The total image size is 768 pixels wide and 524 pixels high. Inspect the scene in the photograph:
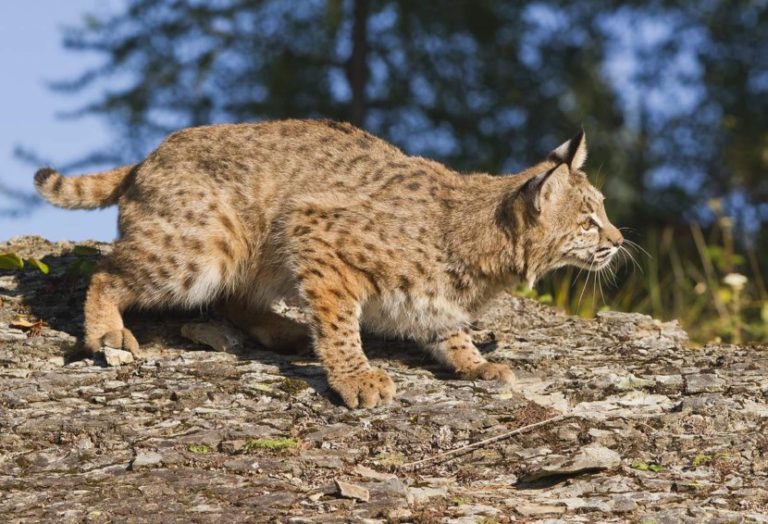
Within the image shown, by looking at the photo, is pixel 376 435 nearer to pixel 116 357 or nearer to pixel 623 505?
pixel 623 505

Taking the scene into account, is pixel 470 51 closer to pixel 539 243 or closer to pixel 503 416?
pixel 539 243

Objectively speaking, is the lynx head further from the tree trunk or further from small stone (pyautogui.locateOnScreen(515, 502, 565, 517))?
the tree trunk

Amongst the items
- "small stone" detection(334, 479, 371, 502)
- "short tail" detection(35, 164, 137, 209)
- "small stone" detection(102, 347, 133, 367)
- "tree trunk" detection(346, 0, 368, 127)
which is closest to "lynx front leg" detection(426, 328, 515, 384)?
"small stone" detection(334, 479, 371, 502)

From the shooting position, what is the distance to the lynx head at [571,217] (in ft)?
21.1

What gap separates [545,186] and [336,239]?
1.20m

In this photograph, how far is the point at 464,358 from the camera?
20.7ft

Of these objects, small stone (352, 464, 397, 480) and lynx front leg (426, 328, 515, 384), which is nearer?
small stone (352, 464, 397, 480)

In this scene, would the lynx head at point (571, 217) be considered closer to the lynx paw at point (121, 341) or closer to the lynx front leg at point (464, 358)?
the lynx front leg at point (464, 358)

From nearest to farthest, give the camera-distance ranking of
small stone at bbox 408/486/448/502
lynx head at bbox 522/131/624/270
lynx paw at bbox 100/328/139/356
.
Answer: small stone at bbox 408/486/448/502 → lynx paw at bbox 100/328/139/356 → lynx head at bbox 522/131/624/270

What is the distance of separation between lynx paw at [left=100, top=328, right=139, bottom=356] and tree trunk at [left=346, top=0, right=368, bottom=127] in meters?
8.68

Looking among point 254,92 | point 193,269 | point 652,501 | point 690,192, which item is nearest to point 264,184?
point 193,269

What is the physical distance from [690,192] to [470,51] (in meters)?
3.45

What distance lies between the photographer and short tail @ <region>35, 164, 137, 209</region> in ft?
23.5

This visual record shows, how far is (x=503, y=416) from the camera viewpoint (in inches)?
221
